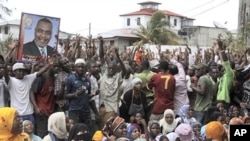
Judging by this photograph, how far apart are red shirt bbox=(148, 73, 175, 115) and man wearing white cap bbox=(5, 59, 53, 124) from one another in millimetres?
2163

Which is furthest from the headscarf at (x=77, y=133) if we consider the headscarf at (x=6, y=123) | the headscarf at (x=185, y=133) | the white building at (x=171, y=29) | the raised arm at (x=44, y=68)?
the white building at (x=171, y=29)

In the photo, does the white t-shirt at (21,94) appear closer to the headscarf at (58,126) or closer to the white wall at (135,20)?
the headscarf at (58,126)

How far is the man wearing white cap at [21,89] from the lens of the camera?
8.95 m

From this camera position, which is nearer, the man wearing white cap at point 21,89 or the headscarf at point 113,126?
the headscarf at point 113,126

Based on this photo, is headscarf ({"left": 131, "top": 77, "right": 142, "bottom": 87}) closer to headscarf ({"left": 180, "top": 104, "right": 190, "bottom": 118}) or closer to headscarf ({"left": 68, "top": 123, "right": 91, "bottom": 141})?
headscarf ({"left": 180, "top": 104, "right": 190, "bottom": 118})

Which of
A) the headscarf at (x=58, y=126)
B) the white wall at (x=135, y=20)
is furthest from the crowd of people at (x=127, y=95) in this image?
the white wall at (x=135, y=20)

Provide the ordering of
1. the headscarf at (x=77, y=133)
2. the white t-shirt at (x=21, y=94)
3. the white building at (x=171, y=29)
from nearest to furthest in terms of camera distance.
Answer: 1. the headscarf at (x=77, y=133)
2. the white t-shirt at (x=21, y=94)
3. the white building at (x=171, y=29)

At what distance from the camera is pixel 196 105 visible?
10.9 m

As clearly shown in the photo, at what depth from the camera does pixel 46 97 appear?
938 centimetres

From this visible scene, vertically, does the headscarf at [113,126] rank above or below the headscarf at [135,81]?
below

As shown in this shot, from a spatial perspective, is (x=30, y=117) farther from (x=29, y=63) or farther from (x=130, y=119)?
(x=130, y=119)

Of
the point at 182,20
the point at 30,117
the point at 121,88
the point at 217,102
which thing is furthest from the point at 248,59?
the point at 182,20

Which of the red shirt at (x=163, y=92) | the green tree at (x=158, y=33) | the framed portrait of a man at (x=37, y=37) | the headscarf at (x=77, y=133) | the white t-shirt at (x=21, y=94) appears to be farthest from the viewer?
the green tree at (x=158, y=33)

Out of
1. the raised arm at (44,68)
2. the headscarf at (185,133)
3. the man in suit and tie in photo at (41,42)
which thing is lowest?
the headscarf at (185,133)
